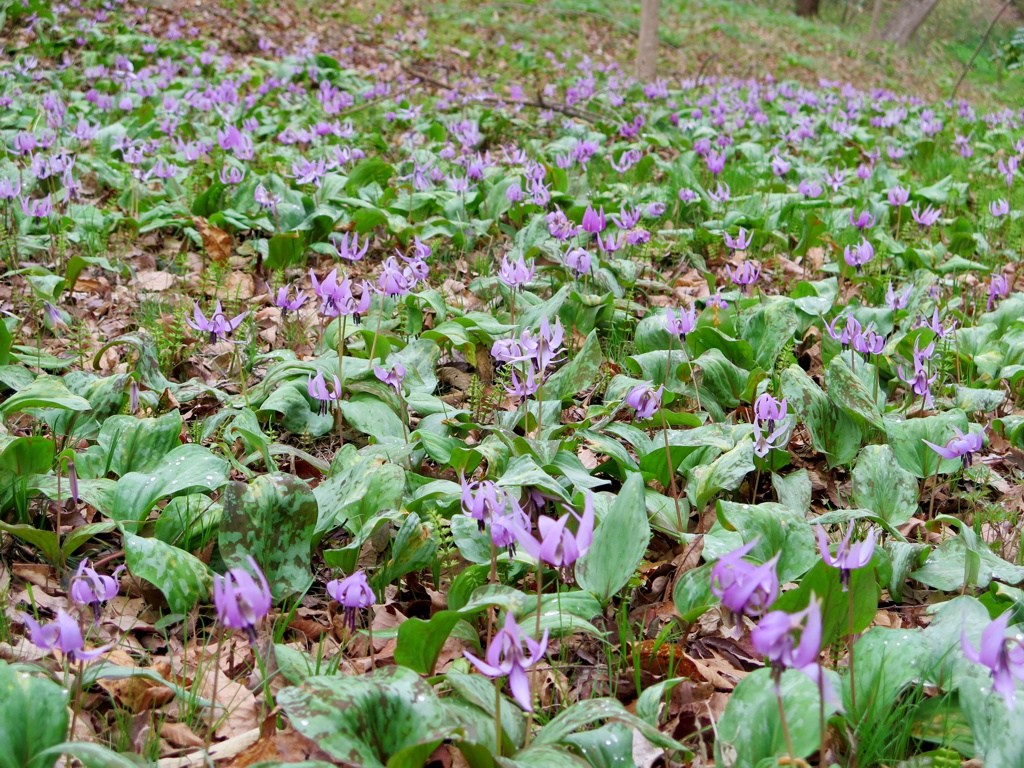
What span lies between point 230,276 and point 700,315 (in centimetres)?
191

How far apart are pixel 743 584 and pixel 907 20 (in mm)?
18980

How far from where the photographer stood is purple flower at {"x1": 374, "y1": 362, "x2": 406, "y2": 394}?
85.7 inches

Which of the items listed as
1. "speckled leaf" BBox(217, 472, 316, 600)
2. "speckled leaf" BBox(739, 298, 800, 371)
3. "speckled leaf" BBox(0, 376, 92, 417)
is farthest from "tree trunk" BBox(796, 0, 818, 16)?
"speckled leaf" BBox(217, 472, 316, 600)

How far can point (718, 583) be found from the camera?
105 centimetres

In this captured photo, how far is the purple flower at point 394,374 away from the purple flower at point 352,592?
0.79 m

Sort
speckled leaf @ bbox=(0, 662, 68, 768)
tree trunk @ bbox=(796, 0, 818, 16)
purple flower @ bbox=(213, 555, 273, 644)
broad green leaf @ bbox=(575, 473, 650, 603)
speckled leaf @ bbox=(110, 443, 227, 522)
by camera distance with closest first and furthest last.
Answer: purple flower @ bbox=(213, 555, 273, 644) → speckled leaf @ bbox=(0, 662, 68, 768) → broad green leaf @ bbox=(575, 473, 650, 603) → speckled leaf @ bbox=(110, 443, 227, 522) → tree trunk @ bbox=(796, 0, 818, 16)

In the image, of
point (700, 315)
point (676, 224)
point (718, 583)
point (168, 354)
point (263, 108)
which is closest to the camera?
point (718, 583)

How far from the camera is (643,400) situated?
6.82 ft

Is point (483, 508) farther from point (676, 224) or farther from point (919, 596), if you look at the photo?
point (676, 224)

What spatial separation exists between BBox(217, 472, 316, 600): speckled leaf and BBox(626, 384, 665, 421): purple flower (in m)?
0.75

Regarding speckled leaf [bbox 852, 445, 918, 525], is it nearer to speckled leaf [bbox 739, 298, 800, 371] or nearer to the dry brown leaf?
speckled leaf [bbox 739, 298, 800, 371]

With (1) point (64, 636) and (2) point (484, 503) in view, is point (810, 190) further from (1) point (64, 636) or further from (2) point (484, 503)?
(1) point (64, 636)

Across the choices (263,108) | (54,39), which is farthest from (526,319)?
(54,39)

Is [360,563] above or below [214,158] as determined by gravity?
below
